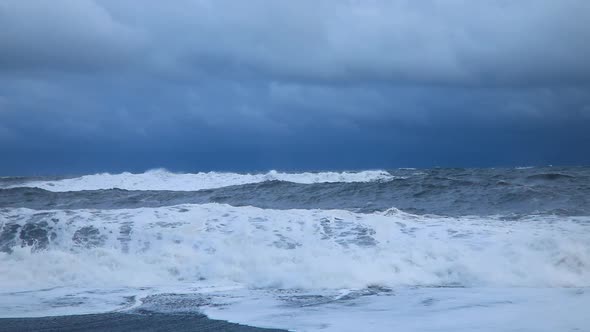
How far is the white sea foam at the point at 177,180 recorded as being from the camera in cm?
2370

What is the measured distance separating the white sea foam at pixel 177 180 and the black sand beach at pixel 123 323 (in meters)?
16.1

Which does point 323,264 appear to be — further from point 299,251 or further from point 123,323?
point 123,323

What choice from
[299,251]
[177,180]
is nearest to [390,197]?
[299,251]

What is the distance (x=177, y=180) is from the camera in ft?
81.3

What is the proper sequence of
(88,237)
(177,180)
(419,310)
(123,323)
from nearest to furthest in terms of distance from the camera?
(123,323) < (419,310) < (88,237) < (177,180)

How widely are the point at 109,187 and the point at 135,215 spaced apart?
40.5 feet

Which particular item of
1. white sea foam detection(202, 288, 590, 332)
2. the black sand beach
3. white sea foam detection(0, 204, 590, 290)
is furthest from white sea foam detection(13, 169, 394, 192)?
the black sand beach

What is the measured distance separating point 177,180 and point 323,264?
55.5 feet

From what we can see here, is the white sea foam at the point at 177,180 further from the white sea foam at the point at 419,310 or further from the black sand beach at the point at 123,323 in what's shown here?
the black sand beach at the point at 123,323

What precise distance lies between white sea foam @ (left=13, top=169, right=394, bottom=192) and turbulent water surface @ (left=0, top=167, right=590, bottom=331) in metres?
10.1

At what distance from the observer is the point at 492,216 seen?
1272cm

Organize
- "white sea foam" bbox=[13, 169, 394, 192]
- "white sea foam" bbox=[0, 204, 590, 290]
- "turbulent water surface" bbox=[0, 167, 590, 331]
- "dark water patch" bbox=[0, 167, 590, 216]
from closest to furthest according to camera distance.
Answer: "turbulent water surface" bbox=[0, 167, 590, 331], "white sea foam" bbox=[0, 204, 590, 290], "dark water patch" bbox=[0, 167, 590, 216], "white sea foam" bbox=[13, 169, 394, 192]

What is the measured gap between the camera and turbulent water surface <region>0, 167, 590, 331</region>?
6535mm

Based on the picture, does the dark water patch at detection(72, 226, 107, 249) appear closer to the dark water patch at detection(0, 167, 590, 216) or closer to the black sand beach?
the black sand beach
